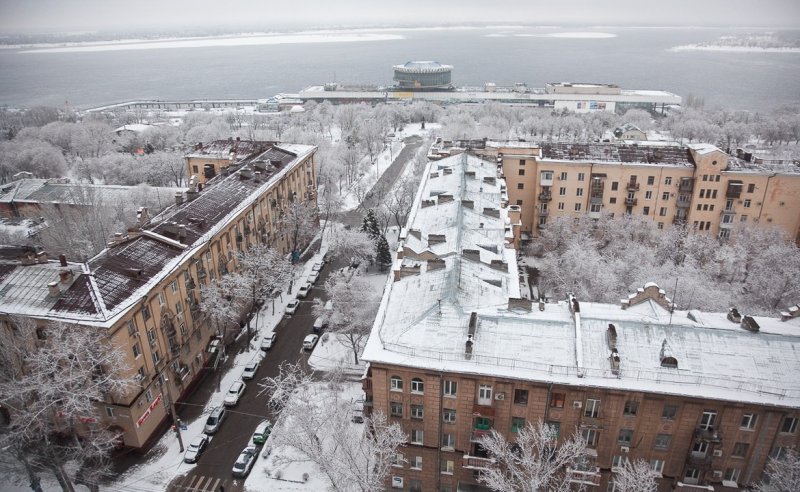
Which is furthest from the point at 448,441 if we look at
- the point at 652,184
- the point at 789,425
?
the point at 652,184

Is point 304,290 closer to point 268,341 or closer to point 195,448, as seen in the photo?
point 268,341

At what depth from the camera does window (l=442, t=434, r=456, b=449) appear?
33.8 metres

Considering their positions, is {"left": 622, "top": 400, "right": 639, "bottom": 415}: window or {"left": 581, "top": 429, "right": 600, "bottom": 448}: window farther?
{"left": 581, "top": 429, "right": 600, "bottom": 448}: window

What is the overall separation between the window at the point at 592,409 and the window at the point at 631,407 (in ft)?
4.95

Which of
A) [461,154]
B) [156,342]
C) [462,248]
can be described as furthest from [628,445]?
[461,154]

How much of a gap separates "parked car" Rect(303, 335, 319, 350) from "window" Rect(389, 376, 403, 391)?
2115 centimetres

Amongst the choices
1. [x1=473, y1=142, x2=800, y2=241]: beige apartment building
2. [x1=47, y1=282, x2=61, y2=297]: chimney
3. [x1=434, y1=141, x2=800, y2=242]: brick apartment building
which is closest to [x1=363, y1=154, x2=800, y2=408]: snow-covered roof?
[x1=47, y1=282, x2=61, y2=297]: chimney

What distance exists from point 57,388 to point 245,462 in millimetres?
14113

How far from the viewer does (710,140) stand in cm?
13262

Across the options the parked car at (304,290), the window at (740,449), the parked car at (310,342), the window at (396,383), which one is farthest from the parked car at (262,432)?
the window at (740,449)

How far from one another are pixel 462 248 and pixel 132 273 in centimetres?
2658

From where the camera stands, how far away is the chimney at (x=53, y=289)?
37062 millimetres

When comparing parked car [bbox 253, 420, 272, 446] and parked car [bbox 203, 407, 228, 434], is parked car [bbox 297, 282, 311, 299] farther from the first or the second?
parked car [bbox 253, 420, 272, 446]

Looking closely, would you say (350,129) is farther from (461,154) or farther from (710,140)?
(710,140)
